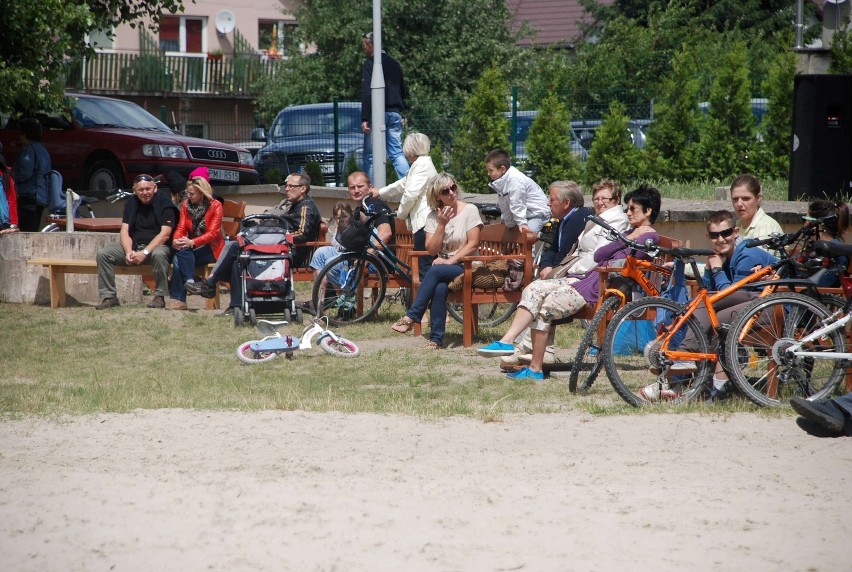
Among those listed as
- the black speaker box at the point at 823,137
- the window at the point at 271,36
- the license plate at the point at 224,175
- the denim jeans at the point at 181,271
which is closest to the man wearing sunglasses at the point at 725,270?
the black speaker box at the point at 823,137

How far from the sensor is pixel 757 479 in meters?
5.38

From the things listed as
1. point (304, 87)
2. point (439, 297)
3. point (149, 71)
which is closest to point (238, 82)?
point (149, 71)

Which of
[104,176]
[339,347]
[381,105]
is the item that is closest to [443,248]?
[339,347]

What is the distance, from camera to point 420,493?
5.16 meters

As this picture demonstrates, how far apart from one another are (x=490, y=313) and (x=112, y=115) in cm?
964

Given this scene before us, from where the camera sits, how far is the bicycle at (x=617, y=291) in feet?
24.2

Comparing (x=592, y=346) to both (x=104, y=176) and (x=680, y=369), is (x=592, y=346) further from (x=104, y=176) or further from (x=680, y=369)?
(x=104, y=176)

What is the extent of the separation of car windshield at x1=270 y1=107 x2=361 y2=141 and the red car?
169 cm

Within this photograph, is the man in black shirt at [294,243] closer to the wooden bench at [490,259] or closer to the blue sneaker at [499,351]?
the wooden bench at [490,259]

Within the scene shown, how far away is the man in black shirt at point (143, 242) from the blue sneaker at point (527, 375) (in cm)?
523

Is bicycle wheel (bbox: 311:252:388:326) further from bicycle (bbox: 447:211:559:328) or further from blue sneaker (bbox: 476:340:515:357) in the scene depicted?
blue sneaker (bbox: 476:340:515:357)

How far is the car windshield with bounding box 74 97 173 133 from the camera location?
18.2 meters

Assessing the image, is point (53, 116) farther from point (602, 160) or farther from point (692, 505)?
point (692, 505)

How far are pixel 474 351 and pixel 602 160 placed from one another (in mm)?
7268
